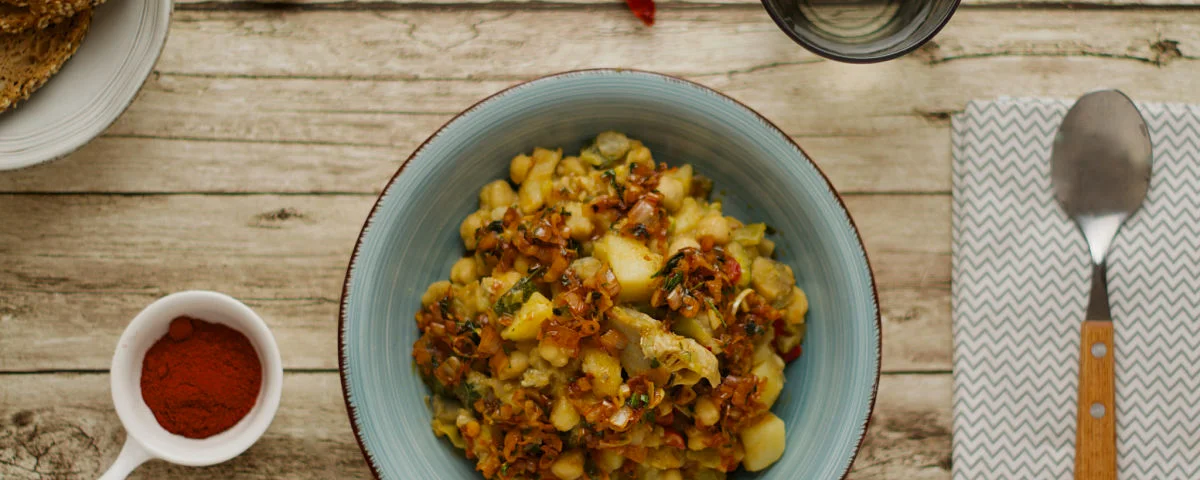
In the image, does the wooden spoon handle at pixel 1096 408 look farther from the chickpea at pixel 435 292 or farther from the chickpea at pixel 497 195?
the chickpea at pixel 435 292

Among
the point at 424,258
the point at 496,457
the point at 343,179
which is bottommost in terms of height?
the point at 496,457

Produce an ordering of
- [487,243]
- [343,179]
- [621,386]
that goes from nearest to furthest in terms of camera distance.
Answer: [621,386] → [487,243] → [343,179]

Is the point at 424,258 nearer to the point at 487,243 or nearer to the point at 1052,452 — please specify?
the point at 487,243

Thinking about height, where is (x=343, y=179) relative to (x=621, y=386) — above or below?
above

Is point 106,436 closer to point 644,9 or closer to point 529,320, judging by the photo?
point 529,320

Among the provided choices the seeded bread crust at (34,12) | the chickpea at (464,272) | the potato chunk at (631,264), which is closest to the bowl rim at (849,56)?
the potato chunk at (631,264)

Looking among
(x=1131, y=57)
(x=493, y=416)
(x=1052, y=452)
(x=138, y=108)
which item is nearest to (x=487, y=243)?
(x=493, y=416)
